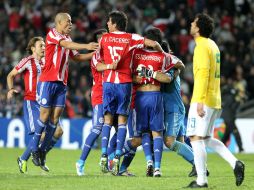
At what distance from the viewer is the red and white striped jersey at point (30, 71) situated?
45.8 ft

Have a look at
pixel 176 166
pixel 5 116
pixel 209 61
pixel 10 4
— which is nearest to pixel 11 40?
pixel 10 4

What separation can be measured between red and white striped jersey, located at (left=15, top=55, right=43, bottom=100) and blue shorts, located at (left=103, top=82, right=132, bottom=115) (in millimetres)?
2023

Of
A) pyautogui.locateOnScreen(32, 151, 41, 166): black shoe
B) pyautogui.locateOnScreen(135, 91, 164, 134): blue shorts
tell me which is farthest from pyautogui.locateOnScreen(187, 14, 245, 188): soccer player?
pyautogui.locateOnScreen(32, 151, 41, 166): black shoe

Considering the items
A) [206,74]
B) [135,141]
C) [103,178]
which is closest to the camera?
[206,74]

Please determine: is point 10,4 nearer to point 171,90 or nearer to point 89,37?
point 89,37

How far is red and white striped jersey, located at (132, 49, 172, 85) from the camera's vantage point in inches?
487

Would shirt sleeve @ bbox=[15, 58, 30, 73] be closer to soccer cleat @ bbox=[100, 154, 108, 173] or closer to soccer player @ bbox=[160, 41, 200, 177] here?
soccer player @ bbox=[160, 41, 200, 177]

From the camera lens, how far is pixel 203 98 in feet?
34.0

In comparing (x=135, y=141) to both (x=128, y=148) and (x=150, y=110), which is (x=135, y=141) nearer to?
(x=128, y=148)

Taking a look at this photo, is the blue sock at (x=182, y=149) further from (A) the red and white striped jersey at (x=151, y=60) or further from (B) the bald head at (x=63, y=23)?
(B) the bald head at (x=63, y=23)

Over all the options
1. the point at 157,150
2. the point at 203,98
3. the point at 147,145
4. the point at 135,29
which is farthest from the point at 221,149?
the point at 135,29

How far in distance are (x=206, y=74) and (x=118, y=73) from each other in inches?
84.9

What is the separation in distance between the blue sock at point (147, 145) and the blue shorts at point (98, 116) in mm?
678

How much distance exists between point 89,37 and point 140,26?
5.04ft
